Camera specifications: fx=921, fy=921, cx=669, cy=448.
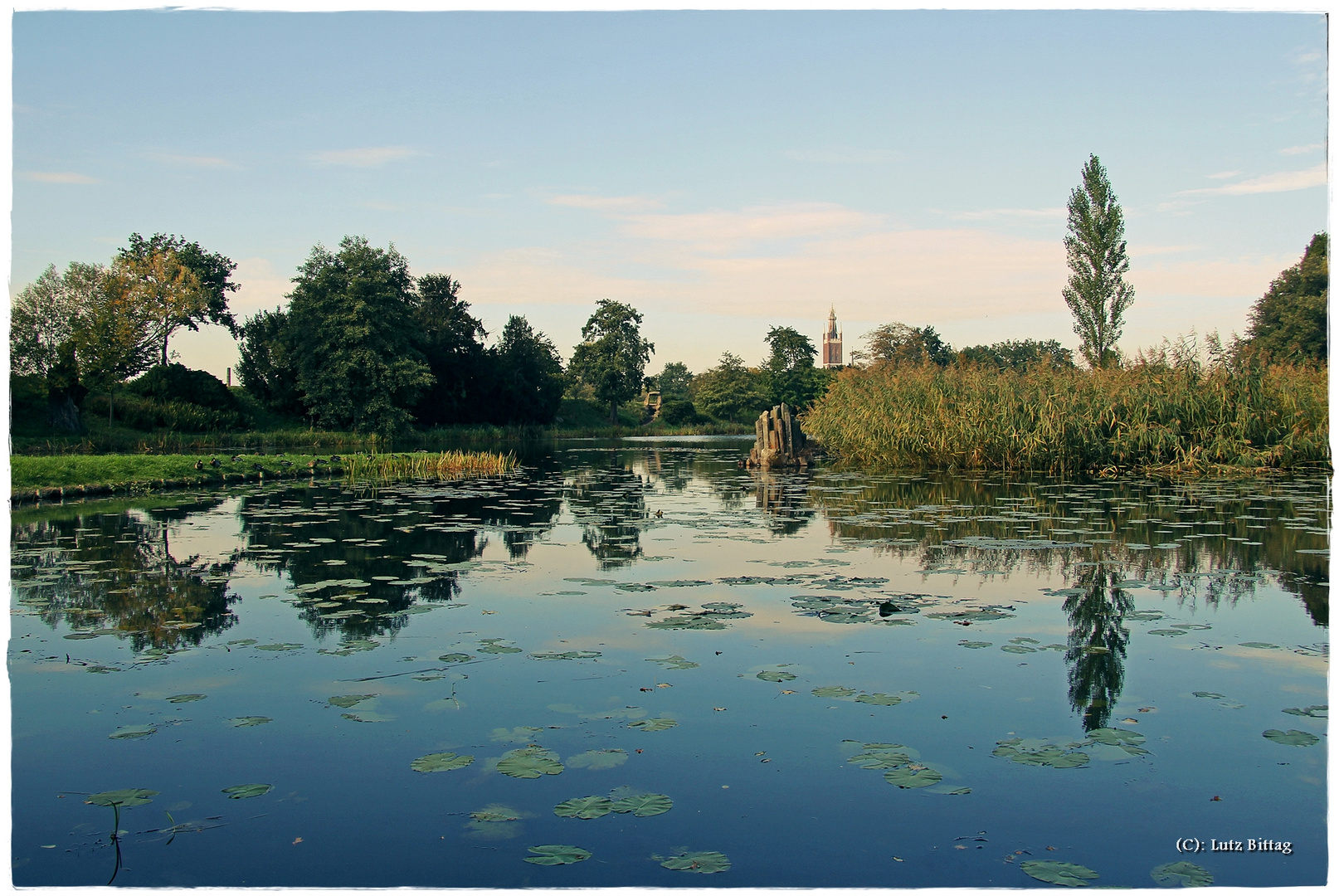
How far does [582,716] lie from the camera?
469cm

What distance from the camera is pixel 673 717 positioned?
469cm

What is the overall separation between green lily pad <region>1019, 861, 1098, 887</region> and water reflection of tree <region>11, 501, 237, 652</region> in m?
5.44

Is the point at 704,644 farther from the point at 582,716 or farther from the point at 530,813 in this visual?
the point at 530,813

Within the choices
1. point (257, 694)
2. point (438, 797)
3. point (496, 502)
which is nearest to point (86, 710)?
point (257, 694)

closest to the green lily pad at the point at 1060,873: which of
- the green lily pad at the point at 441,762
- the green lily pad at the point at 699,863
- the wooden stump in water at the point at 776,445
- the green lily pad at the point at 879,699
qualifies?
the green lily pad at the point at 699,863

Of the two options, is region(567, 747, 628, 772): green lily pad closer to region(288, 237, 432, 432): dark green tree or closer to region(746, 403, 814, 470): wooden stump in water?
region(746, 403, 814, 470): wooden stump in water

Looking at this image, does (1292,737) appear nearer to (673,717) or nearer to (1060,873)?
(1060,873)

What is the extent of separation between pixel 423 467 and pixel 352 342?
25794mm

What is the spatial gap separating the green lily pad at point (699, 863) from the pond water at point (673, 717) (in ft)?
0.04

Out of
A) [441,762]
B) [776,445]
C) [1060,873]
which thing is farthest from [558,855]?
[776,445]

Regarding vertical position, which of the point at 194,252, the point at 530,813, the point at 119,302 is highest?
the point at 194,252

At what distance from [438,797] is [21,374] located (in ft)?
144

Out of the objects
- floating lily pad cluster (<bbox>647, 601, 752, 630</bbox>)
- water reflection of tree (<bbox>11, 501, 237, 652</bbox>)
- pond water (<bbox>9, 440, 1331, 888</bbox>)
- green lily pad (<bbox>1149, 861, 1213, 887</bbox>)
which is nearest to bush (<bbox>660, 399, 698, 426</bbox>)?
water reflection of tree (<bbox>11, 501, 237, 652</bbox>)

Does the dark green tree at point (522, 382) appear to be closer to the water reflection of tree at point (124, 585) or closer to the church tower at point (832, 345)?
the water reflection of tree at point (124, 585)
